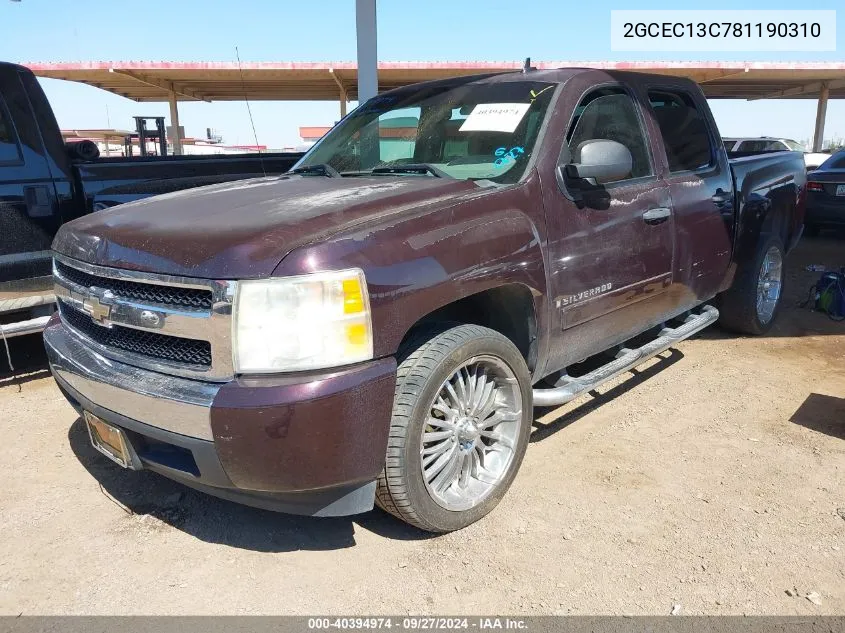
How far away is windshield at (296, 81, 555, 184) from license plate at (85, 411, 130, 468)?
1.72m

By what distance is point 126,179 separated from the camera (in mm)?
4910

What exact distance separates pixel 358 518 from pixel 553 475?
101cm

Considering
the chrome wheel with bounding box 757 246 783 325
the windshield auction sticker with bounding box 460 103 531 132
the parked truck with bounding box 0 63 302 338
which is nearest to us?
the windshield auction sticker with bounding box 460 103 531 132

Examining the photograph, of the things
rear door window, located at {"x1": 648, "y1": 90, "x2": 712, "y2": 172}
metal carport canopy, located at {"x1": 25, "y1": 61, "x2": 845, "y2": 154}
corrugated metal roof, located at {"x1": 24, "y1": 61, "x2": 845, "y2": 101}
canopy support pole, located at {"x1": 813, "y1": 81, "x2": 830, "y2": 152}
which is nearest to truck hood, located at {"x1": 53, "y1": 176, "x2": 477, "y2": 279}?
rear door window, located at {"x1": 648, "y1": 90, "x2": 712, "y2": 172}

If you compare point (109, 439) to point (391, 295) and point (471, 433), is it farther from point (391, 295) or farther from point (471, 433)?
point (471, 433)

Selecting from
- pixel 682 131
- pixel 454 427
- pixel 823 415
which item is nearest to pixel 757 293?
pixel 823 415

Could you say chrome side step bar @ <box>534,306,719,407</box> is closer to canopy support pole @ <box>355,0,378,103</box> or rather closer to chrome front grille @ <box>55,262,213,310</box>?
chrome front grille @ <box>55,262,213,310</box>

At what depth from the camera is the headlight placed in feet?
7.27

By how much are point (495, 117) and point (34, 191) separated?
3116 mm

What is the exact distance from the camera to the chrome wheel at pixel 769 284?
5461mm

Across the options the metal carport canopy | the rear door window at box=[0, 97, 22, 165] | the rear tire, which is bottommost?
the rear tire

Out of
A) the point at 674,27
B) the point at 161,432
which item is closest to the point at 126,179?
the point at 161,432

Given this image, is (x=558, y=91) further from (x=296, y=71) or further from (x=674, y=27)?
(x=296, y=71)

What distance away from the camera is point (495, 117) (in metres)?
3.45
